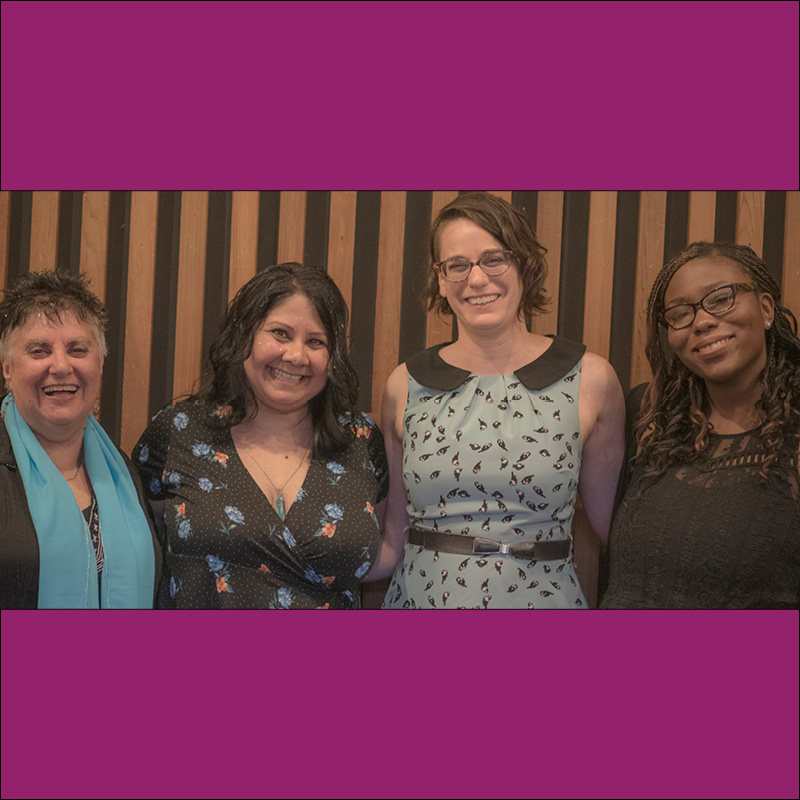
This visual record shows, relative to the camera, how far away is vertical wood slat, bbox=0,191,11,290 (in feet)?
8.43

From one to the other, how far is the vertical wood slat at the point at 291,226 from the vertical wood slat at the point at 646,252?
38.0 inches

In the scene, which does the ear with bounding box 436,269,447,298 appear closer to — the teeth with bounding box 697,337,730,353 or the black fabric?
the teeth with bounding box 697,337,730,353

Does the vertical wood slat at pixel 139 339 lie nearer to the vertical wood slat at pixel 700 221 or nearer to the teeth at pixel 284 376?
the teeth at pixel 284 376

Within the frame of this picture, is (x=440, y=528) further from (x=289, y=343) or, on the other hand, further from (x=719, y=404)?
(x=719, y=404)

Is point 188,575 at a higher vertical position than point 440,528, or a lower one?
lower

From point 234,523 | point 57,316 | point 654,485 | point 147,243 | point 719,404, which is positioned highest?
point 147,243

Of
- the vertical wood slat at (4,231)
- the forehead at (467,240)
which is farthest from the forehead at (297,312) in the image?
the vertical wood slat at (4,231)

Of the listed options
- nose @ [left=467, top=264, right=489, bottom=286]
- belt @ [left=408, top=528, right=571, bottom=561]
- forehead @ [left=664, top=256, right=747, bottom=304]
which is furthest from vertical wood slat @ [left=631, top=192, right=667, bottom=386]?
belt @ [left=408, top=528, right=571, bottom=561]

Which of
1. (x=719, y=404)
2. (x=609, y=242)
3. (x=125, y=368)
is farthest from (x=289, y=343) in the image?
(x=719, y=404)

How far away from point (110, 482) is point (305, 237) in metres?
0.88

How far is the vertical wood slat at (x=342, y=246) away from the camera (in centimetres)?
252

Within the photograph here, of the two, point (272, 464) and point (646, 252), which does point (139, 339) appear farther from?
point (646, 252)

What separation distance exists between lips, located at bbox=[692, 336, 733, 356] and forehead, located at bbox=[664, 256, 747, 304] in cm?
12

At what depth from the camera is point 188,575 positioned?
2322mm
